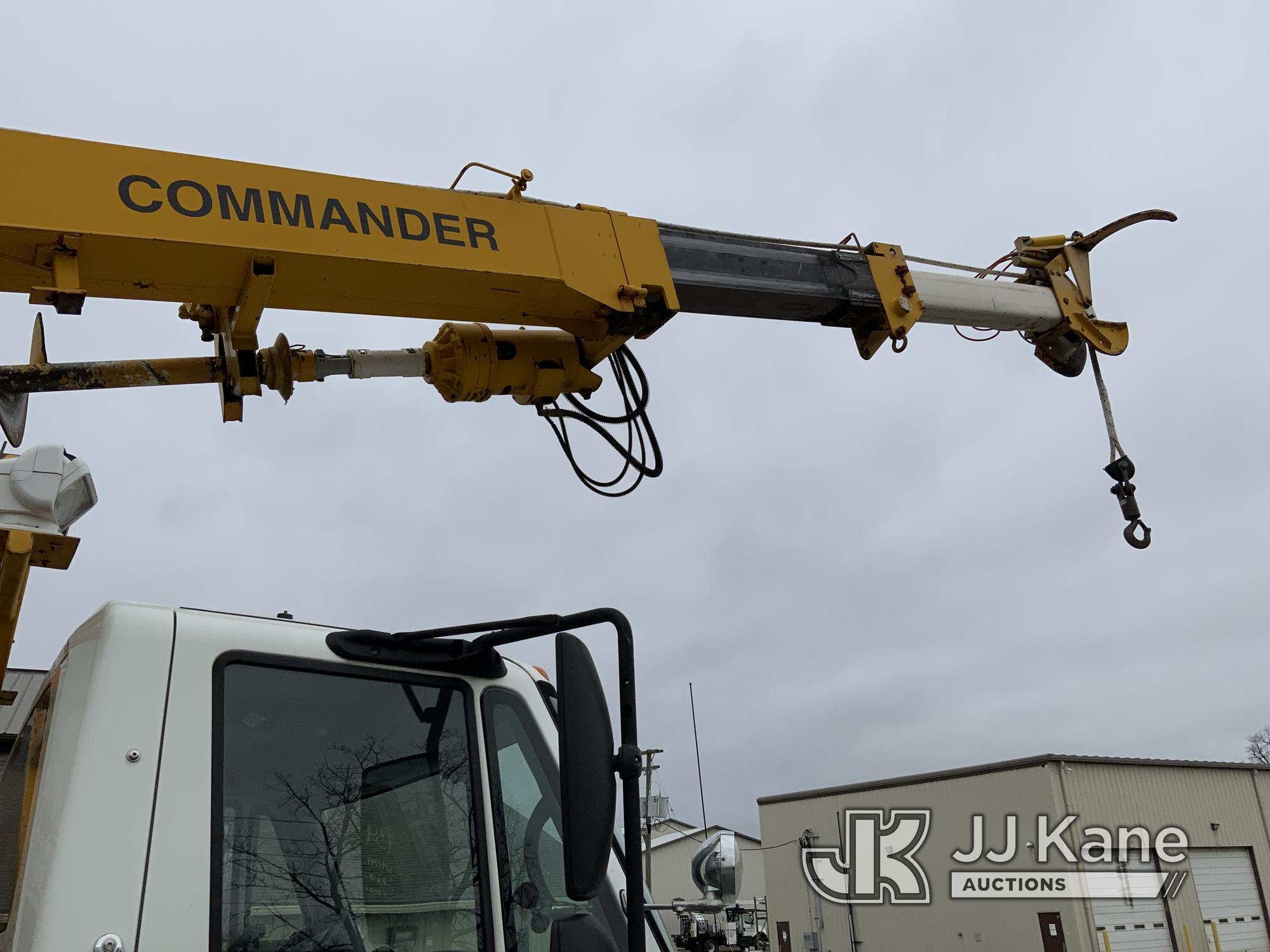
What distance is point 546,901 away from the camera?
2.36 meters

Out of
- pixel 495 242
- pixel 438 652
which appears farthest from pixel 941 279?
pixel 438 652

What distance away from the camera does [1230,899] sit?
23047mm

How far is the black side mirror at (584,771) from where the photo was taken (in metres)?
1.93

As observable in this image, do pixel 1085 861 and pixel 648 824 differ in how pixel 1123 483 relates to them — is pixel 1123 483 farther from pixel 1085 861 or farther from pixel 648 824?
pixel 1085 861

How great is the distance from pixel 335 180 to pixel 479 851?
197 centimetres

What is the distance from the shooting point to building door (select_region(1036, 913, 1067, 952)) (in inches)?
810

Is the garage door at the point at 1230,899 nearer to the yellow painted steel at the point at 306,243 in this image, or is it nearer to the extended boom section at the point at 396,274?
the extended boom section at the point at 396,274

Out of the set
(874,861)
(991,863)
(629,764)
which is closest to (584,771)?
(629,764)

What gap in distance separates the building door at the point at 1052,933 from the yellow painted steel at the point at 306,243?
845 inches

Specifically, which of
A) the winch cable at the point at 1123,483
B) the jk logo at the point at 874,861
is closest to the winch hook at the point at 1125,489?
the winch cable at the point at 1123,483

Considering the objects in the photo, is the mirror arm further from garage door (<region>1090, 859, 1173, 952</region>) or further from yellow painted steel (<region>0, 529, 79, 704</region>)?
garage door (<region>1090, 859, 1173, 952</region>)

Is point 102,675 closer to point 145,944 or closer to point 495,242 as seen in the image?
point 145,944

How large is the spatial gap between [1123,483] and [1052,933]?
64.8 feet

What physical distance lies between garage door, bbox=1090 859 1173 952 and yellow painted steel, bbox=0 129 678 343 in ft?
71.0
